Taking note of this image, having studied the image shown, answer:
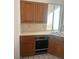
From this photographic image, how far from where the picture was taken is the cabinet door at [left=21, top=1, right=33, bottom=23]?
397 cm

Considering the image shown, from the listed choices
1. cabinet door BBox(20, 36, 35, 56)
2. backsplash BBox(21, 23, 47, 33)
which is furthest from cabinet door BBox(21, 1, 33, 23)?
cabinet door BBox(20, 36, 35, 56)

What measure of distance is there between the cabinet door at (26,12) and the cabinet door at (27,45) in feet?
2.03

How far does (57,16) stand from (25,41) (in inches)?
64.3

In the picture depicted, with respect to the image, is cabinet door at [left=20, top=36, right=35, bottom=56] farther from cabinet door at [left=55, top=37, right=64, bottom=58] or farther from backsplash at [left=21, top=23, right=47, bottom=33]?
cabinet door at [left=55, top=37, right=64, bottom=58]

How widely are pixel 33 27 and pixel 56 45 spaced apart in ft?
4.74

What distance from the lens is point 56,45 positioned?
3299 millimetres

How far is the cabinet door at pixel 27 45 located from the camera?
3.73 meters

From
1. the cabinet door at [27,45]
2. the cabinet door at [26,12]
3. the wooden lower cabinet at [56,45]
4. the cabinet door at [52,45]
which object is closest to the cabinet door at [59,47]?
the wooden lower cabinet at [56,45]

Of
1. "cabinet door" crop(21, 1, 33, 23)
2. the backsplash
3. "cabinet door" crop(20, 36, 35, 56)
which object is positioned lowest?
"cabinet door" crop(20, 36, 35, 56)

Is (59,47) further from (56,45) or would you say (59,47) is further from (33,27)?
(33,27)

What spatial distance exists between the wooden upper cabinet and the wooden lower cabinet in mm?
1025

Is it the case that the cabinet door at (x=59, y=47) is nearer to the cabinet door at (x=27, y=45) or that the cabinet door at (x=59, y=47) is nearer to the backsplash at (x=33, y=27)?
the cabinet door at (x=27, y=45)
